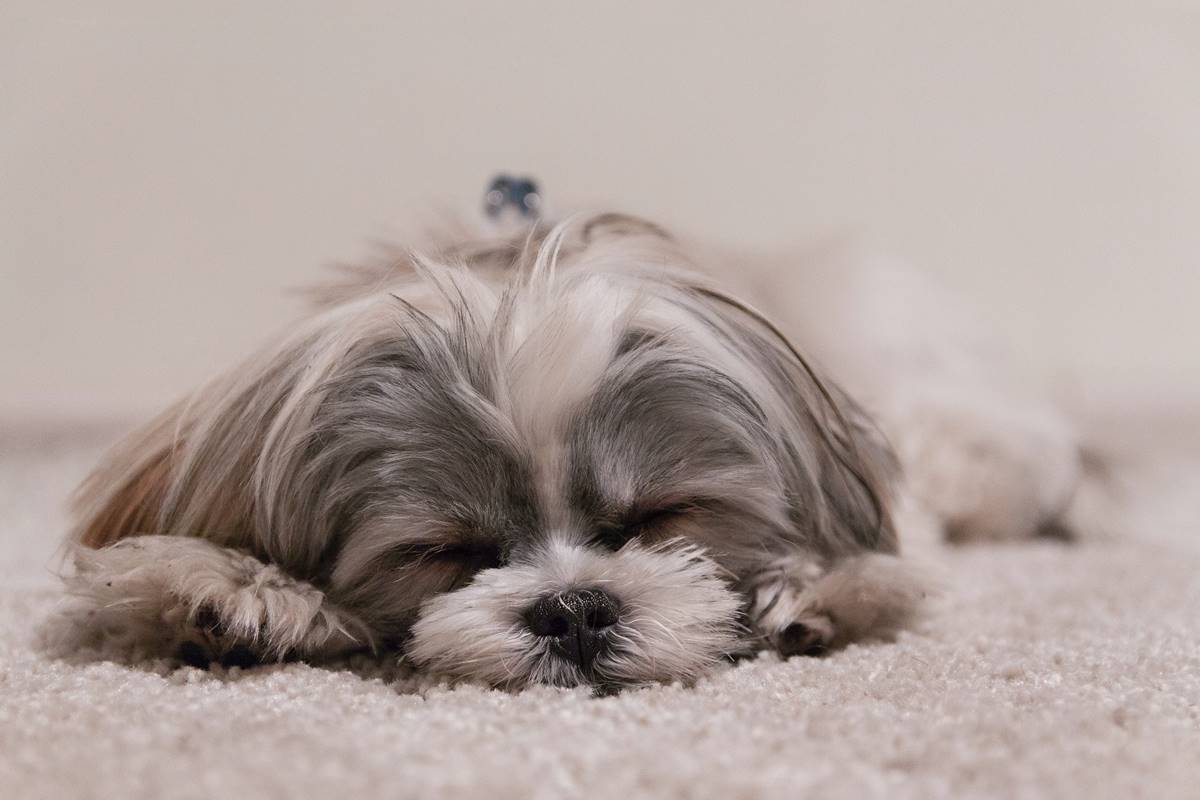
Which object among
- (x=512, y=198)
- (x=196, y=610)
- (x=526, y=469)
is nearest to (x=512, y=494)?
(x=526, y=469)

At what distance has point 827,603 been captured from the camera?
4.88 ft

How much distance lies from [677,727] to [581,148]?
2682 mm

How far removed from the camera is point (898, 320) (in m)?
2.69

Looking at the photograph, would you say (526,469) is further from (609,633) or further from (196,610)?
(196,610)

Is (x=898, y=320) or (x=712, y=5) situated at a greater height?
(x=712, y=5)

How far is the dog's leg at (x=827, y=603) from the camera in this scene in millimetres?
1477

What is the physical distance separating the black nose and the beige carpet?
0.38 ft

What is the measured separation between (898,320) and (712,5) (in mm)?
1336

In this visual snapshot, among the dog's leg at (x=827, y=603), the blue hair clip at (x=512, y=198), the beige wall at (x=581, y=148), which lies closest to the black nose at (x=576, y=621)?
the dog's leg at (x=827, y=603)

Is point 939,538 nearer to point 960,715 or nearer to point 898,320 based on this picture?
point 898,320

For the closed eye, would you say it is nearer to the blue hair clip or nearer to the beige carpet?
the beige carpet

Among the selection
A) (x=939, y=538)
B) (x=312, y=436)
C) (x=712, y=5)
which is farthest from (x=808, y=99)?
(x=312, y=436)

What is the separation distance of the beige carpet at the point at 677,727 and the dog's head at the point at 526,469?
120 mm

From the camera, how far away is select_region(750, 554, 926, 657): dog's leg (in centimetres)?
148
